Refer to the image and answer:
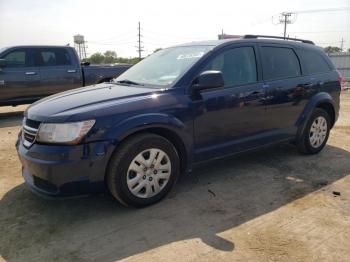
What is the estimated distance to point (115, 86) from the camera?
438 cm

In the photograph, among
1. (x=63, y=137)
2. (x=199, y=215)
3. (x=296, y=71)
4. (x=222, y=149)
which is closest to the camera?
(x=63, y=137)

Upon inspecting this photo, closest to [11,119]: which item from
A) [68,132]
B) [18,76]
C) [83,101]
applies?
[18,76]

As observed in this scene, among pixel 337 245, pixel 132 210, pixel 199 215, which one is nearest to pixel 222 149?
pixel 199 215

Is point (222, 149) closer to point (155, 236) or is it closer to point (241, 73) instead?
point (241, 73)

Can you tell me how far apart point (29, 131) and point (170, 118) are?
139 cm

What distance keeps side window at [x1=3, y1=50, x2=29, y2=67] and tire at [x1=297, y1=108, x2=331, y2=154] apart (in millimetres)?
7319

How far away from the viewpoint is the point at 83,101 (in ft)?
12.0

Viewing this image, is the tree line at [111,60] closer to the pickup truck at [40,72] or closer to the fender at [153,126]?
the pickup truck at [40,72]

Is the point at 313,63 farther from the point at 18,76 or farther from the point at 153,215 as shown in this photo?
the point at 18,76

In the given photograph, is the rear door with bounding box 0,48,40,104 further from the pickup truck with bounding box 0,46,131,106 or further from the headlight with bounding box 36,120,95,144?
the headlight with bounding box 36,120,95,144

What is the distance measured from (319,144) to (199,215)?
2.90 metres

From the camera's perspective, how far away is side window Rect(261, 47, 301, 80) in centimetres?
479

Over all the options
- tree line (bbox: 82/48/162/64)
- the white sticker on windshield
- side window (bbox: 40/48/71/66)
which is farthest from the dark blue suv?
tree line (bbox: 82/48/162/64)

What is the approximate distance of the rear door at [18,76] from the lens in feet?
30.4
